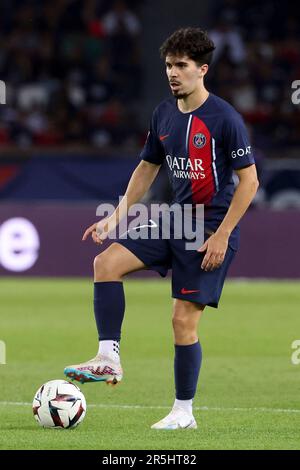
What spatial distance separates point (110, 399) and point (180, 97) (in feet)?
7.39

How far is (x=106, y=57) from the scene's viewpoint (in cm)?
2133

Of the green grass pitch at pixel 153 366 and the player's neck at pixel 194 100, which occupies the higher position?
the player's neck at pixel 194 100

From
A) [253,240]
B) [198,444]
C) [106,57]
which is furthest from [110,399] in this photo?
[106,57]

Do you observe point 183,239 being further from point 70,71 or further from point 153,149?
point 70,71

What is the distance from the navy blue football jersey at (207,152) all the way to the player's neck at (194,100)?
0.02 metres

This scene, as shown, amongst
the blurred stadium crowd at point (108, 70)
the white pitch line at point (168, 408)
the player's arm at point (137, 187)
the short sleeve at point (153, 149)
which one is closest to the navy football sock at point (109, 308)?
the player's arm at point (137, 187)

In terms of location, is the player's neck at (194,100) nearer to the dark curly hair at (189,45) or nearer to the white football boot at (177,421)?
the dark curly hair at (189,45)

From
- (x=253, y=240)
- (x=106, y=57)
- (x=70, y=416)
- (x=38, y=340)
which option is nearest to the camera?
(x=70, y=416)

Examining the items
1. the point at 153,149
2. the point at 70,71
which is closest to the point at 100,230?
the point at 153,149

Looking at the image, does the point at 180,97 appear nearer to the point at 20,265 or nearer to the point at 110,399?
the point at 110,399

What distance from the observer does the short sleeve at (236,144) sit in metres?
6.51

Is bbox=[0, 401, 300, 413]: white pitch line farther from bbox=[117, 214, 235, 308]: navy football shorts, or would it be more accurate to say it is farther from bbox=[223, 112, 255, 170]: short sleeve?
bbox=[223, 112, 255, 170]: short sleeve

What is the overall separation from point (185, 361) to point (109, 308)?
1.64ft

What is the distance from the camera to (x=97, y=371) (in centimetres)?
643
